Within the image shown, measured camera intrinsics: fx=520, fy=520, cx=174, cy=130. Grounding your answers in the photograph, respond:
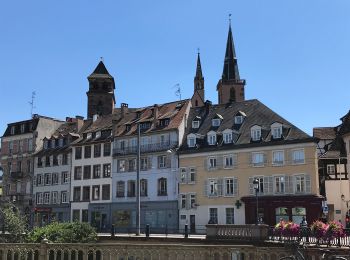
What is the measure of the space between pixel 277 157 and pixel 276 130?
107 inches

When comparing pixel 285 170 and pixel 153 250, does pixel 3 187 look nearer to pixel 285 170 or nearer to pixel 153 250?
pixel 285 170

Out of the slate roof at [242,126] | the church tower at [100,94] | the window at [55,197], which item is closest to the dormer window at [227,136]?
the slate roof at [242,126]

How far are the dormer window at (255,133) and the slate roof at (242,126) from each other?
1.19ft

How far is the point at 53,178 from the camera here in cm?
6731

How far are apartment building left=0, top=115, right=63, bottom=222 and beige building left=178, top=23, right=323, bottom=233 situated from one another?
23.7 meters

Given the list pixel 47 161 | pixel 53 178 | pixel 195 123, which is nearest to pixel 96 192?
pixel 53 178

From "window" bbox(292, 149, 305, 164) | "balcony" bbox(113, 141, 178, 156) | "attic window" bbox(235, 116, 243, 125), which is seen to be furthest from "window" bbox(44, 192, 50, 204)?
"window" bbox(292, 149, 305, 164)

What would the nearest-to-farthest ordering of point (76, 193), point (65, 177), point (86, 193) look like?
point (86, 193), point (76, 193), point (65, 177)

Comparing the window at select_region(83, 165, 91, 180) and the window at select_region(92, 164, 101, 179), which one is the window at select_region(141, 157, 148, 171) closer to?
the window at select_region(92, 164, 101, 179)

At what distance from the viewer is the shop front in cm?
4688

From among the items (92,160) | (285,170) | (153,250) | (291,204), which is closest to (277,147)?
(285,170)

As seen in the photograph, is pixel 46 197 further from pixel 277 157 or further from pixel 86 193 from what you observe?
pixel 277 157

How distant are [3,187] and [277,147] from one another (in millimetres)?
41766

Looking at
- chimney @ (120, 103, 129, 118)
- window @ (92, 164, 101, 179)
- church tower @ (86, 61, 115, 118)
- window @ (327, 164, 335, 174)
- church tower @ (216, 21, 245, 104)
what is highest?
church tower @ (216, 21, 245, 104)
